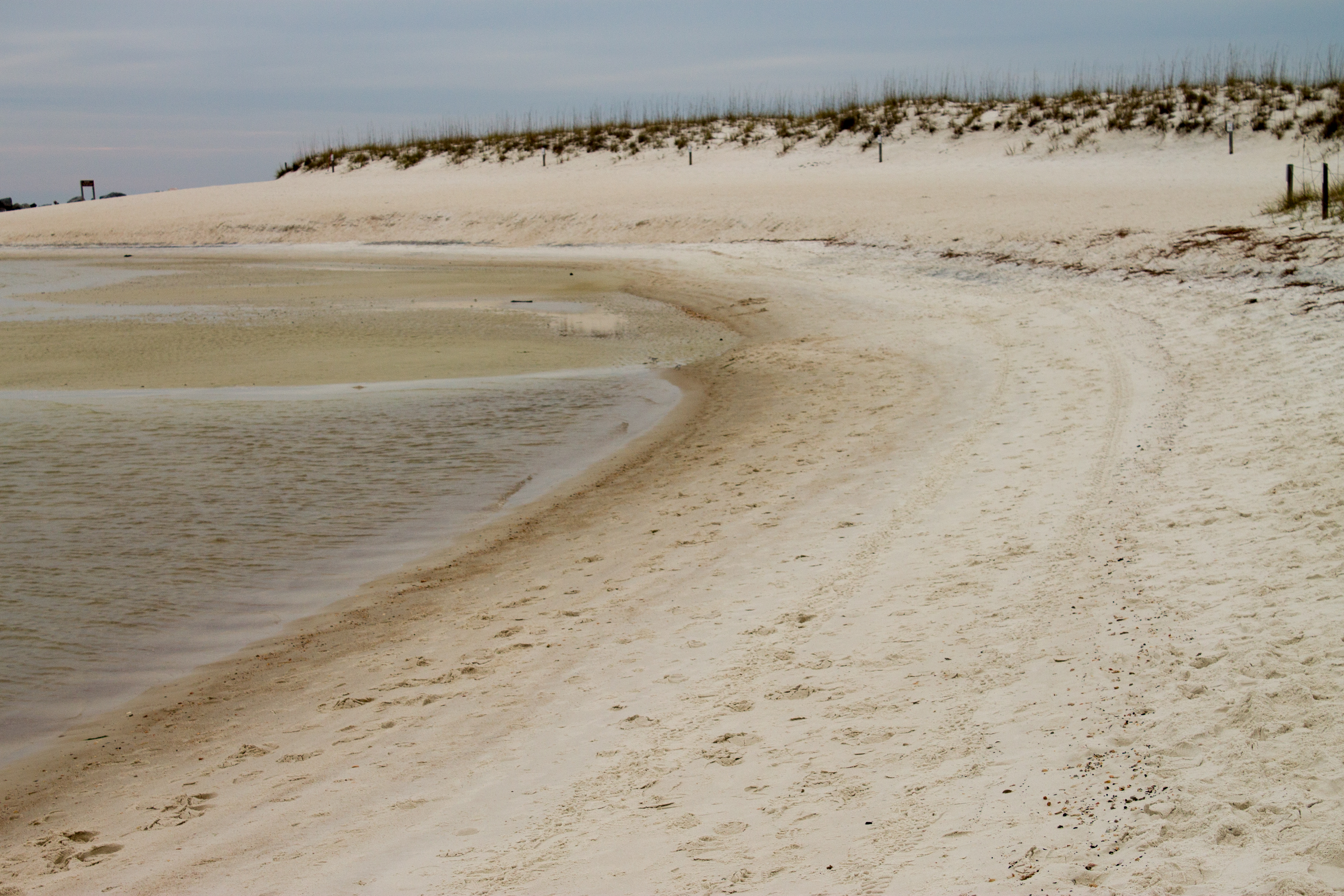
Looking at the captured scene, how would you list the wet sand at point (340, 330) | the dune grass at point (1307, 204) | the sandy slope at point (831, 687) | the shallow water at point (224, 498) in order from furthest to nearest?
the dune grass at point (1307, 204), the wet sand at point (340, 330), the shallow water at point (224, 498), the sandy slope at point (831, 687)

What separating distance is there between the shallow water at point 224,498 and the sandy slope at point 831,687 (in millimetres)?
434

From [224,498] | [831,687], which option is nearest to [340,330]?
[224,498]

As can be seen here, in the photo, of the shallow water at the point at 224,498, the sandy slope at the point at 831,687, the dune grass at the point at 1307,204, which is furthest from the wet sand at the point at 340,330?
the dune grass at the point at 1307,204

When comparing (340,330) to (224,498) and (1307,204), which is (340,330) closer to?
(224,498)

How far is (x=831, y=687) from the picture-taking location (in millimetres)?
4168

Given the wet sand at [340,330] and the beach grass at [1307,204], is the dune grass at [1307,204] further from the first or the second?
the wet sand at [340,330]

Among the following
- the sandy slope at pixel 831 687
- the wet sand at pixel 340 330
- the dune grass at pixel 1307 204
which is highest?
the dune grass at pixel 1307 204

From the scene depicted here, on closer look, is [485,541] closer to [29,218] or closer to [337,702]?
[337,702]

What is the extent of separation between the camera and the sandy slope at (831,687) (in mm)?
3135

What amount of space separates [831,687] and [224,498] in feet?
16.2

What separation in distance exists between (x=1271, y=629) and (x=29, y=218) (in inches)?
1661

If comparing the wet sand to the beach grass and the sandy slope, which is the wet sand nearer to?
the sandy slope

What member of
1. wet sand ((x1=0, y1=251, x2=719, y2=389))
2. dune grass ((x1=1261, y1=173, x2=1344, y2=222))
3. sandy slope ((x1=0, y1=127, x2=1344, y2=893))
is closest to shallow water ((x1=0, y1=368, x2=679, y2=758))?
sandy slope ((x1=0, y1=127, x2=1344, y2=893))

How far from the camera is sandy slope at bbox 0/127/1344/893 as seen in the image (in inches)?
123
